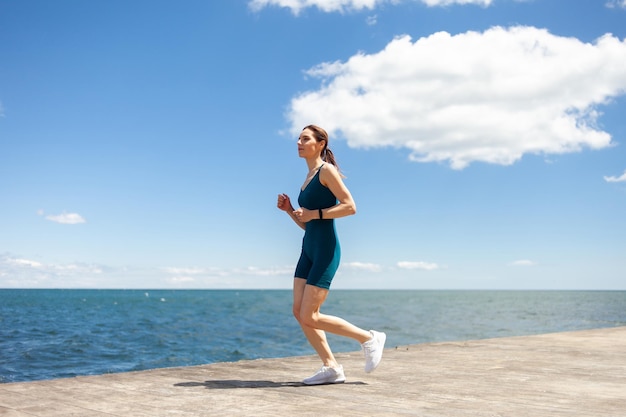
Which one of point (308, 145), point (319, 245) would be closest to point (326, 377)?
point (319, 245)

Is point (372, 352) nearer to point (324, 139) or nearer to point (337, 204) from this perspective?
point (337, 204)

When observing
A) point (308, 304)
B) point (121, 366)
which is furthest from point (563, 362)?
point (121, 366)

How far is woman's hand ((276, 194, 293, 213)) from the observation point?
4.88 metres

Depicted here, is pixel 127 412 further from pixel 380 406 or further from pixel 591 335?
pixel 591 335

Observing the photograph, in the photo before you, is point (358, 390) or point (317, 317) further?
point (317, 317)

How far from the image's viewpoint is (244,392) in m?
4.42

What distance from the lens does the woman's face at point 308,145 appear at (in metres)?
4.94

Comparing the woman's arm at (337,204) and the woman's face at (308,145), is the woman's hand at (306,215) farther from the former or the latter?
the woman's face at (308,145)

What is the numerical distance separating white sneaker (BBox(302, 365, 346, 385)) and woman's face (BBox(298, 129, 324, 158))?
168cm

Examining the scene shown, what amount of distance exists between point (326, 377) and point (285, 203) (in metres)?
1.38

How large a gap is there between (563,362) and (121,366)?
1600cm

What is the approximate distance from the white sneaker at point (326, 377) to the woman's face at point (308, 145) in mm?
1677

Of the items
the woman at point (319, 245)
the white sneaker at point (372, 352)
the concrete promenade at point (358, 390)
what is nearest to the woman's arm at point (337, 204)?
the woman at point (319, 245)

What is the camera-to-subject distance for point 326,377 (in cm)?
479
